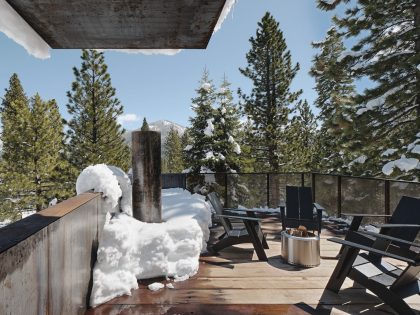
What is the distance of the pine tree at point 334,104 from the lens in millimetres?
8766

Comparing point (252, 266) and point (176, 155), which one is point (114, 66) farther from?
point (176, 155)

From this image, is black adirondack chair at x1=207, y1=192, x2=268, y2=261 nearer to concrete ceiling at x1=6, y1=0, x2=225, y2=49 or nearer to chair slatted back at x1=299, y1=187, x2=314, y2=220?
chair slatted back at x1=299, y1=187, x2=314, y2=220

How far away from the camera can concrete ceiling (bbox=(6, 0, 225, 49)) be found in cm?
117

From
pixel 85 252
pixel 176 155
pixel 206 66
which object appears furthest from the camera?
pixel 176 155

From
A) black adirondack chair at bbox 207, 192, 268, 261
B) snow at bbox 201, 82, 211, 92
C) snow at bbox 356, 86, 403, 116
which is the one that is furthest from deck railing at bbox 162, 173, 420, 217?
snow at bbox 201, 82, 211, 92

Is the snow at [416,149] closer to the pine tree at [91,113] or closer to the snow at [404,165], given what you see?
the snow at [404,165]

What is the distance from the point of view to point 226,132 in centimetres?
1205

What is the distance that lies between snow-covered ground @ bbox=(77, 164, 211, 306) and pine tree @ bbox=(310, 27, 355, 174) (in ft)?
22.7

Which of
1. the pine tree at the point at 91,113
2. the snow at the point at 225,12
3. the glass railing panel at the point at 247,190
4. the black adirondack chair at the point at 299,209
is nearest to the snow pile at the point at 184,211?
the black adirondack chair at the point at 299,209

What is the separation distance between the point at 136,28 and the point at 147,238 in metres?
2.46

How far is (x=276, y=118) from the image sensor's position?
16.2 meters

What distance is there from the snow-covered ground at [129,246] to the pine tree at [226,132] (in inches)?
311

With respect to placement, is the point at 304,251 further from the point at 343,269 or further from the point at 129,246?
the point at 129,246

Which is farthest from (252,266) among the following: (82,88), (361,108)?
(82,88)
